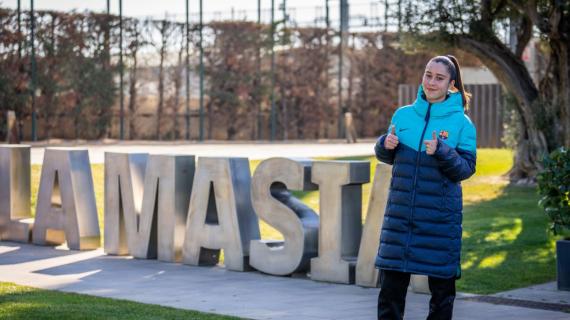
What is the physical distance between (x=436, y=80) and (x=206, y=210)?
15.5 feet

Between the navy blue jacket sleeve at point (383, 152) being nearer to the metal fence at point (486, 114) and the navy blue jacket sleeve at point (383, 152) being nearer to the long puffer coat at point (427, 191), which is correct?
the long puffer coat at point (427, 191)

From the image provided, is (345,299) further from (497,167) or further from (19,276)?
(497,167)

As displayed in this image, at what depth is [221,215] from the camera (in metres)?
10.9

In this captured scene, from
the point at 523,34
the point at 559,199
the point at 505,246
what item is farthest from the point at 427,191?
the point at 523,34

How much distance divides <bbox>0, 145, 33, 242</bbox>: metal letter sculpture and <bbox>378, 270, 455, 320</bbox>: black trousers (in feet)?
23.8

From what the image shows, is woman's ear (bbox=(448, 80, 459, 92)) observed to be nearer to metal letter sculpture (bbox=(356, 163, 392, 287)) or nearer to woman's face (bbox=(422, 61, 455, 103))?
woman's face (bbox=(422, 61, 455, 103))

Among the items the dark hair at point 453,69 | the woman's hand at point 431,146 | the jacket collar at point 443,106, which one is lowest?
the woman's hand at point 431,146

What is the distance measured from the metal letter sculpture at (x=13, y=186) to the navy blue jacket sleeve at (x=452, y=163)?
7.57m

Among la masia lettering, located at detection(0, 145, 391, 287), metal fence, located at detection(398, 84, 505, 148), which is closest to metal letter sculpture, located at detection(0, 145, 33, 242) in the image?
la masia lettering, located at detection(0, 145, 391, 287)

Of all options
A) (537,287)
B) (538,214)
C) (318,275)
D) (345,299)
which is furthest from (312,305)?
(538,214)

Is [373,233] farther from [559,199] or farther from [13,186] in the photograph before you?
[13,186]

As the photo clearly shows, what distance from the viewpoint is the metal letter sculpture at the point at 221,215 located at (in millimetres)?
10859

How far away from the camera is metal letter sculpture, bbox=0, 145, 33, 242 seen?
43.4 ft

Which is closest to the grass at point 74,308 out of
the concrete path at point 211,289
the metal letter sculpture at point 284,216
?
the concrete path at point 211,289
